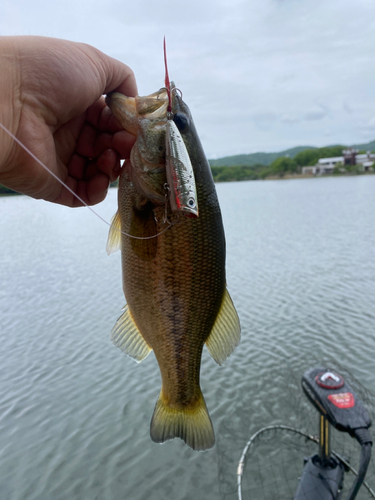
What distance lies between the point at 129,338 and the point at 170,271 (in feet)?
1.73

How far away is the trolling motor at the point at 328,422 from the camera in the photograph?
11.9ft

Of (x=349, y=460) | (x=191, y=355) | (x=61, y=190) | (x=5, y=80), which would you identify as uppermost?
(x=5, y=80)

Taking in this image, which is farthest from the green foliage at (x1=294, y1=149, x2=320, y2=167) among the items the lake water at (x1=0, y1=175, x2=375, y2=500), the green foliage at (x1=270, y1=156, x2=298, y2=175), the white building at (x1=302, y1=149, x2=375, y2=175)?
the lake water at (x1=0, y1=175, x2=375, y2=500)

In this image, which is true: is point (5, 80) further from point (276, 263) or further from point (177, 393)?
point (276, 263)

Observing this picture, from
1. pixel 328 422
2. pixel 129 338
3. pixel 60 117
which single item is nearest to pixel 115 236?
pixel 129 338

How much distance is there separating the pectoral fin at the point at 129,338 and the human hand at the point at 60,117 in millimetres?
930

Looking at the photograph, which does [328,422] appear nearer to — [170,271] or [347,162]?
[170,271]

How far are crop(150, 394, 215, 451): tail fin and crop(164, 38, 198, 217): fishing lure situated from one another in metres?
1.16

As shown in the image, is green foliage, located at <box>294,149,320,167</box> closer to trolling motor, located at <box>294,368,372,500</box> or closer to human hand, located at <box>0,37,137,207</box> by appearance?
trolling motor, located at <box>294,368,372,500</box>

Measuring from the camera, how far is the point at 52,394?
25.4 ft

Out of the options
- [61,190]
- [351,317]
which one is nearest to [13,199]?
[351,317]

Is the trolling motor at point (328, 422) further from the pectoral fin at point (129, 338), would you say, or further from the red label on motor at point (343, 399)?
the pectoral fin at point (129, 338)

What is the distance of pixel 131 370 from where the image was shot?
8430 mm

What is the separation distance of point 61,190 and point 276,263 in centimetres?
1300
